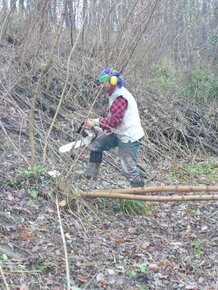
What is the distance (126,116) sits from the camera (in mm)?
6121

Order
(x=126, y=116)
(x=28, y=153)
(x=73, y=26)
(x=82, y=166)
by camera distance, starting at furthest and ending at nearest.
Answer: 1. (x=73, y=26)
2. (x=82, y=166)
3. (x=28, y=153)
4. (x=126, y=116)

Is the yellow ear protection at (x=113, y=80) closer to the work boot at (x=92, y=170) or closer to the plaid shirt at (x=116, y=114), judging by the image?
the plaid shirt at (x=116, y=114)

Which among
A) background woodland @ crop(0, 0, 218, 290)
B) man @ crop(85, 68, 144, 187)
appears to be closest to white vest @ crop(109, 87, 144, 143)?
man @ crop(85, 68, 144, 187)

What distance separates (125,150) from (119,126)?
343mm

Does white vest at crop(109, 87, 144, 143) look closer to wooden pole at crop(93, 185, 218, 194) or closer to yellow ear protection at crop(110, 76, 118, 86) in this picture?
yellow ear protection at crop(110, 76, 118, 86)

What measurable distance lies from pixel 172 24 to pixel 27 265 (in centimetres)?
1114

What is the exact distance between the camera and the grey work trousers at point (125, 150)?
245 inches

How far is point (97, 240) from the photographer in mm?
4918

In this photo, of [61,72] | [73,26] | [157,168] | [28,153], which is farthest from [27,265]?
[73,26]

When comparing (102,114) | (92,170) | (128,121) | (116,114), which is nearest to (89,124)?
(116,114)

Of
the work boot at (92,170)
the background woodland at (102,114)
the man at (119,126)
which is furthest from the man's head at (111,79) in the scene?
the work boot at (92,170)

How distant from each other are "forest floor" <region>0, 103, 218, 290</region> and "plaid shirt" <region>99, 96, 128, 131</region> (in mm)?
939

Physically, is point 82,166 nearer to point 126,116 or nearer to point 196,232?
point 126,116

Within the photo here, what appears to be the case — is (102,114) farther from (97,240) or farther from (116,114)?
(97,240)
